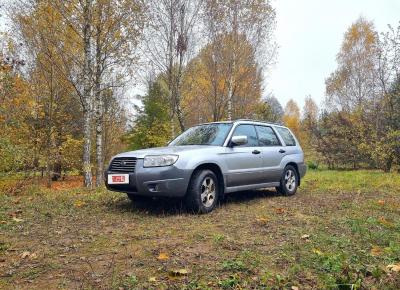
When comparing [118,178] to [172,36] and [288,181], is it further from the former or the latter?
[172,36]

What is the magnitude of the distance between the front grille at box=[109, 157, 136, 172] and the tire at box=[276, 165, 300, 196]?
12.5 feet

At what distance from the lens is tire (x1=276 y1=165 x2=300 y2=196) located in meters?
8.34

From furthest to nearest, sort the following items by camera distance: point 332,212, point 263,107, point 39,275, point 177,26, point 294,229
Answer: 1. point 263,107
2. point 177,26
3. point 332,212
4. point 294,229
5. point 39,275

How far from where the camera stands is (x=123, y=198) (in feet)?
24.5

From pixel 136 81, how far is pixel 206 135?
364 inches

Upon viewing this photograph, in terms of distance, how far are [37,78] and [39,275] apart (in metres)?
16.6

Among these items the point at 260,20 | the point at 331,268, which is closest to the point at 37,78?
the point at 260,20

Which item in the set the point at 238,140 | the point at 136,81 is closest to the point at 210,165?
the point at 238,140

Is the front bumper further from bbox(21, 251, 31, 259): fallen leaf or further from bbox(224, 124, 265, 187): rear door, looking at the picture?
bbox(21, 251, 31, 259): fallen leaf

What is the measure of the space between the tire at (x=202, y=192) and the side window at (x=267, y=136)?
1.95 meters

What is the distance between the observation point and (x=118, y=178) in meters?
6.02

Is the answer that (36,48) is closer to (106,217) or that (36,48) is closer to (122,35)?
(122,35)

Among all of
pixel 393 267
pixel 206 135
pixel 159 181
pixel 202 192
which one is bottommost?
pixel 393 267

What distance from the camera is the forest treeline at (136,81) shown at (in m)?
12.7
